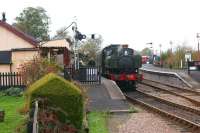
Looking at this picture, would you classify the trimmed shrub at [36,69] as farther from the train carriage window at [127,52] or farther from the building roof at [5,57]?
the train carriage window at [127,52]

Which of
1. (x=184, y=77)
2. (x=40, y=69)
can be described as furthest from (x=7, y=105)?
(x=184, y=77)

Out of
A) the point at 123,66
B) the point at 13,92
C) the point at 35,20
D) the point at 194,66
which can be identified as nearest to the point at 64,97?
the point at 13,92

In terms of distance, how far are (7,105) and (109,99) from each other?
18.4 ft

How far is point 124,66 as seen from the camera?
3869 centimetres

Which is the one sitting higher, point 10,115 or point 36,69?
point 36,69

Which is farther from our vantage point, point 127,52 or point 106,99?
point 127,52

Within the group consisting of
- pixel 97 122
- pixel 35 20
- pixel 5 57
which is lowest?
pixel 97 122

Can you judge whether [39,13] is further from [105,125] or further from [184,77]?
[105,125]

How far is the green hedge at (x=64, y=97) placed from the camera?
12.3 m

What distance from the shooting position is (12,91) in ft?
93.5

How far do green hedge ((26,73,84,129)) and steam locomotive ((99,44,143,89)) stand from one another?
85.8 ft

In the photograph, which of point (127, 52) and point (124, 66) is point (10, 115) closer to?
point (124, 66)

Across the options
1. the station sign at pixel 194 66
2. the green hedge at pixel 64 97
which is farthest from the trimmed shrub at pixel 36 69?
the station sign at pixel 194 66

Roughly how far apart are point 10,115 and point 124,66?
66.9 ft
